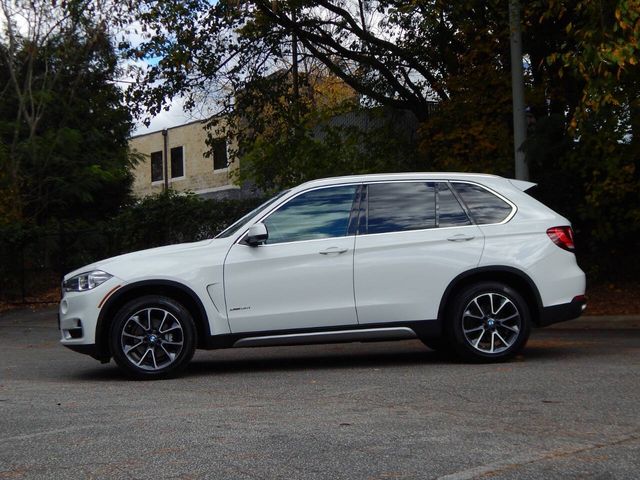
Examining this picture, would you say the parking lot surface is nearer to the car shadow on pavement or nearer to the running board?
the car shadow on pavement

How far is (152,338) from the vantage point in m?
9.19

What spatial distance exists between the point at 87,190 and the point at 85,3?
7.24 meters

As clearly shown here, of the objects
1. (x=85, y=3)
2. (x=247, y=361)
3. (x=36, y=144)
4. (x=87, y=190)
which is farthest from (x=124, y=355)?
(x=87, y=190)

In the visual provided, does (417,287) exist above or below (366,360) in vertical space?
above

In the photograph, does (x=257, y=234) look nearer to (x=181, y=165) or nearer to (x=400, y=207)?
(x=400, y=207)

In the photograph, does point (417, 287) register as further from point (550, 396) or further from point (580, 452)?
point (580, 452)

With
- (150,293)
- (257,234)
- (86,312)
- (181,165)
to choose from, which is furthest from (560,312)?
(181,165)

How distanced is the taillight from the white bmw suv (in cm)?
1

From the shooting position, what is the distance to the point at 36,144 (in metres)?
26.5

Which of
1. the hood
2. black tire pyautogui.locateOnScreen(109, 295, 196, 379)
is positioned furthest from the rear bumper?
black tire pyautogui.locateOnScreen(109, 295, 196, 379)

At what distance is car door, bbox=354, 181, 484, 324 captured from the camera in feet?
30.8

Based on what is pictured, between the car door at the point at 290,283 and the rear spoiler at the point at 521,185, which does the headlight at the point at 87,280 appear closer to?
the car door at the point at 290,283

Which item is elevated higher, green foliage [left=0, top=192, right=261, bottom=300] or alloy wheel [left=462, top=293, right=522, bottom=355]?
green foliage [left=0, top=192, right=261, bottom=300]

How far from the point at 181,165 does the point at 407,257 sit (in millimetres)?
47151
